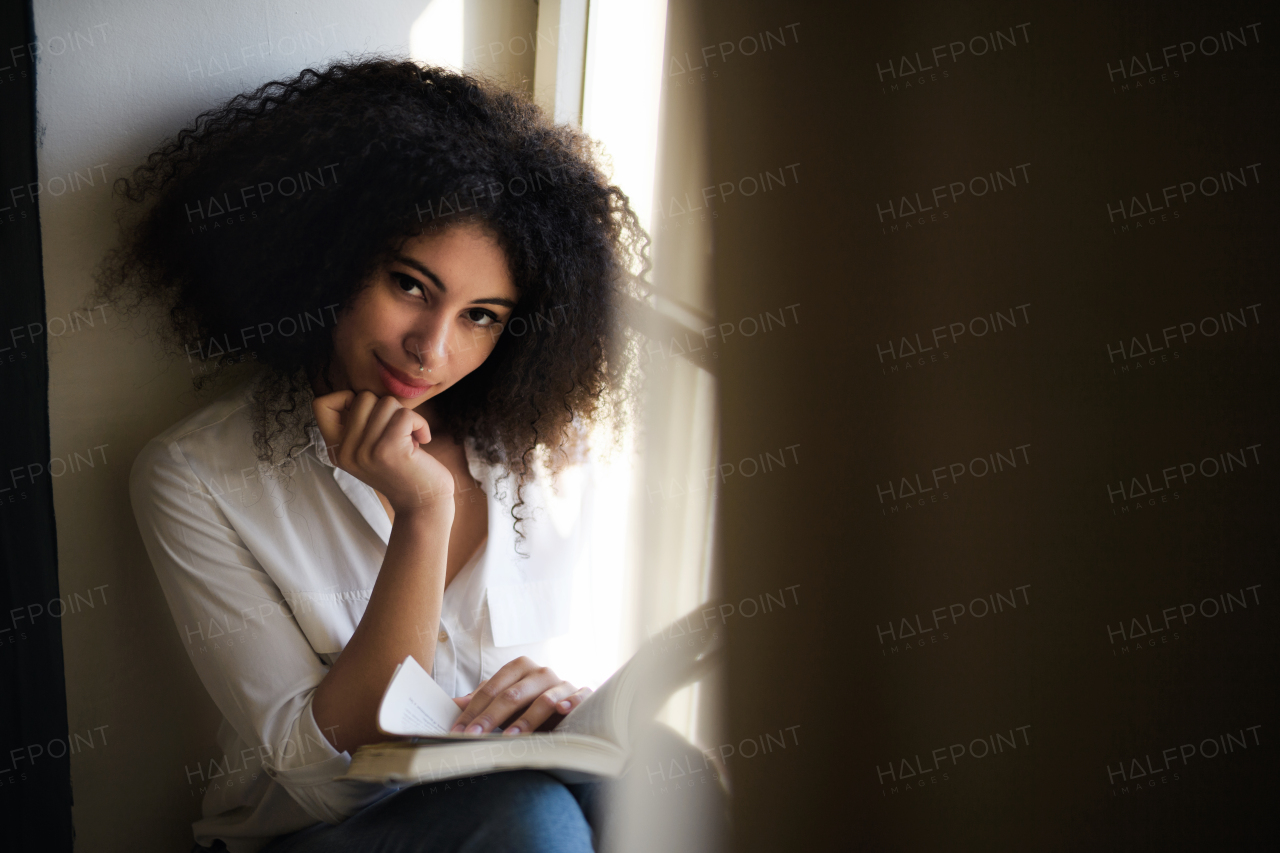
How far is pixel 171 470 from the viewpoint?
87 cm

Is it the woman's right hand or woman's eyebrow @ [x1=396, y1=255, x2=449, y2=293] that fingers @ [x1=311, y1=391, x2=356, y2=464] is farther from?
woman's eyebrow @ [x1=396, y1=255, x2=449, y2=293]

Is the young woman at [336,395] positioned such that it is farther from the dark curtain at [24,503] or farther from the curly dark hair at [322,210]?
the dark curtain at [24,503]

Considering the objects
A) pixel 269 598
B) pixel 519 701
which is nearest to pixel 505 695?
pixel 519 701

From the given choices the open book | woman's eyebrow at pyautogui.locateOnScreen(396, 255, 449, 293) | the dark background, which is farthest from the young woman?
the dark background

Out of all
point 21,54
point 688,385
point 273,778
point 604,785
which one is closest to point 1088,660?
point 688,385

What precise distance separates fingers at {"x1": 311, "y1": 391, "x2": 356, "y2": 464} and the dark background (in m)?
0.52

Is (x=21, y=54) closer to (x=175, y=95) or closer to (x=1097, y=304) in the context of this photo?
(x=175, y=95)

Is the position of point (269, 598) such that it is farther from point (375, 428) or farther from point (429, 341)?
point (429, 341)

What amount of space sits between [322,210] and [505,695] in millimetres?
623

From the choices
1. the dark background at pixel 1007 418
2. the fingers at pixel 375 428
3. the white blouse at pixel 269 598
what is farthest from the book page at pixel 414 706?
the dark background at pixel 1007 418

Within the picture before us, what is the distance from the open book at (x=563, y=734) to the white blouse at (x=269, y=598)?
0.43 feet

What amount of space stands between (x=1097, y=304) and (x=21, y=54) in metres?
1.03

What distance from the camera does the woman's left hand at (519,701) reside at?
0.88 meters

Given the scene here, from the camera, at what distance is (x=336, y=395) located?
3.01 feet
